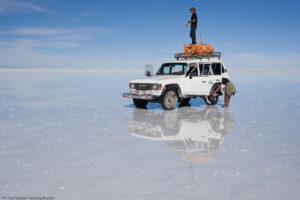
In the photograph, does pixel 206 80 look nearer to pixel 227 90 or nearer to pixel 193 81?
pixel 193 81

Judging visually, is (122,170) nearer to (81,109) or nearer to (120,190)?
(120,190)

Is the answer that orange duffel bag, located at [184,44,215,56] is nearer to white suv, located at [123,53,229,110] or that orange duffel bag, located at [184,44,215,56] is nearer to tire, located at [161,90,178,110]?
white suv, located at [123,53,229,110]

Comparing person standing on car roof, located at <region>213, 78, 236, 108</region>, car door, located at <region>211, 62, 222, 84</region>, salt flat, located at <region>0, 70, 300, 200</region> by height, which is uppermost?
car door, located at <region>211, 62, 222, 84</region>

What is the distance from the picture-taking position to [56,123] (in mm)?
9320

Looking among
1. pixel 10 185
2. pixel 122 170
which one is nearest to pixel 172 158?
pixel 122 170

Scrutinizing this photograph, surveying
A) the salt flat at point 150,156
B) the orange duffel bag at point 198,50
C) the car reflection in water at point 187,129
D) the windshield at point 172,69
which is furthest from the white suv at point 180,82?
the salt flat at point 150,156

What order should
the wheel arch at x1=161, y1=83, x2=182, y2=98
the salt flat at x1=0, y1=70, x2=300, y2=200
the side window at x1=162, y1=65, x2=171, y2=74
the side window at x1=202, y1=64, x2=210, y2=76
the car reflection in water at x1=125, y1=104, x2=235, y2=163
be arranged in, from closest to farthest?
1. the salt flat at x1=0, y1=70, x2=300, y2=200
2. the car reflection in water at x1=125, y1=104, x2=235, y2=163
3. the wheel arch at x1=161, y1=83, x2=182, y2=98
4. the side window at x1=202, y1=64, x2=210, y2=76
5. the side window at x1=162, y1=65, x2=171, y2=74

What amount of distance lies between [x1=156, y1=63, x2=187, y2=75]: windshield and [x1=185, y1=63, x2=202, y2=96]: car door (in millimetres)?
317

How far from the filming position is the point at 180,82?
12.1 m

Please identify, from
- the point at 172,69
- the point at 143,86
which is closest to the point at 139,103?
the point at 143,86

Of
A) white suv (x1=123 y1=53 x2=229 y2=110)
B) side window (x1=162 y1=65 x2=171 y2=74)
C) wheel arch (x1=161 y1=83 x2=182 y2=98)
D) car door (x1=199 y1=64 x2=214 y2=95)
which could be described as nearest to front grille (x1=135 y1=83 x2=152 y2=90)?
white suv (x1=123 y1=53 x2=229 y2=110)

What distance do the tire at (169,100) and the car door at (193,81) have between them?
62 cm

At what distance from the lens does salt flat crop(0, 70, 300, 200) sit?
4301 mm

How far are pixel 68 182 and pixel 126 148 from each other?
2.09 meters
